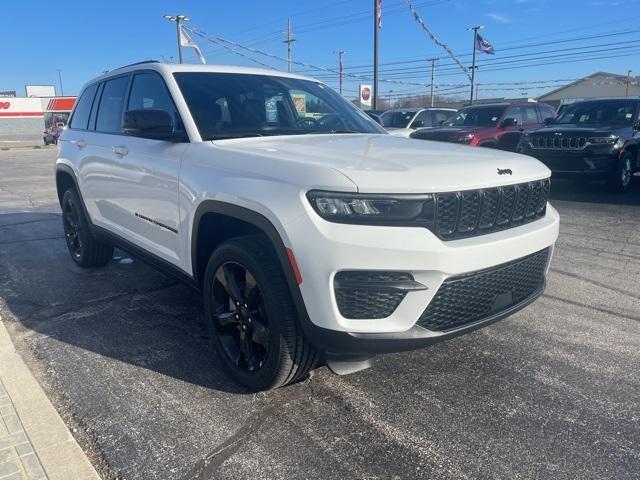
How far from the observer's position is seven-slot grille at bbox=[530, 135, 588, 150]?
960cm

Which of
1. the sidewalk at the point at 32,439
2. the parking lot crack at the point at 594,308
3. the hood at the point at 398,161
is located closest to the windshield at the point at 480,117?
the parking lot crack at the point at 594,308

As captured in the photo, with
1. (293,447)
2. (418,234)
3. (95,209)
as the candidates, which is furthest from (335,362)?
(95,209)

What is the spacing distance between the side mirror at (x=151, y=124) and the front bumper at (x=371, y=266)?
4.48ft

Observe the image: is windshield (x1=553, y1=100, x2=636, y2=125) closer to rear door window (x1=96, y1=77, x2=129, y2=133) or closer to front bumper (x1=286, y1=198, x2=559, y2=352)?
rear door window (x1=96, y1=77, x2=129, y2=133)

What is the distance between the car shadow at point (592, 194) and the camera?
945 centimetres

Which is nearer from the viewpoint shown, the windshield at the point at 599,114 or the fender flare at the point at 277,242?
the fender flare at the point at 277,242

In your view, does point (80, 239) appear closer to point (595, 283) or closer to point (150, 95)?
point (150, 95)

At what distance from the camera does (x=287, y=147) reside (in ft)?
10.3

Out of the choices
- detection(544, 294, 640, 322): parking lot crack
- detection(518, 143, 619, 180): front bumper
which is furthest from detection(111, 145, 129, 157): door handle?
detection(518, 143, 619, 180): front bumper

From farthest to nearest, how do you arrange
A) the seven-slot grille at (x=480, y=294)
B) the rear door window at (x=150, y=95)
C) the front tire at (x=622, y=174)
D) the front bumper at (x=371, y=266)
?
1. the front tire at (x=622, y=174)
2. the rear door window at (x=150, y=95)
3. the seven-slot grille at (x=480, y=294)
4. the front bumper at (x=371, y=266)

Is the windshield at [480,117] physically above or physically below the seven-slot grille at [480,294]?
above

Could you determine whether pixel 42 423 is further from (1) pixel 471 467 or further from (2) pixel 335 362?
(1) pixel 471 467

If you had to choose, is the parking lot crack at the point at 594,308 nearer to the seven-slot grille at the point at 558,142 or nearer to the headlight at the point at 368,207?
the headlight at the point at 368,207

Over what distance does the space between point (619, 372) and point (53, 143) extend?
1699 inches
